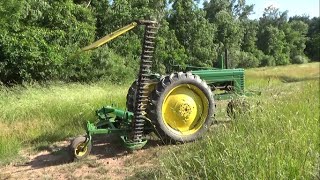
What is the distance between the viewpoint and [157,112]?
21.6 feet

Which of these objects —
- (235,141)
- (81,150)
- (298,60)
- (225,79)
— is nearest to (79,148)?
(81,150)

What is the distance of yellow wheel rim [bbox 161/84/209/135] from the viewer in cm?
689

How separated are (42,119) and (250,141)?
5.43 metres

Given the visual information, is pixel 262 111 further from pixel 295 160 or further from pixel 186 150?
pixel 295 160

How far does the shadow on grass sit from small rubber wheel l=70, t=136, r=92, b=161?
110 mm

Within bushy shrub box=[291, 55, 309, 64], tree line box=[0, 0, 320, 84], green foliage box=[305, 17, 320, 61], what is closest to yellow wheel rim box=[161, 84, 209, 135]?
tree line box=[0, 0, 320, 84]

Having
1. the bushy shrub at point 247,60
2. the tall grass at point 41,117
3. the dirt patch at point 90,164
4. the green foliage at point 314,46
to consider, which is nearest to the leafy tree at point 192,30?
the bushy shrub at point 247,60

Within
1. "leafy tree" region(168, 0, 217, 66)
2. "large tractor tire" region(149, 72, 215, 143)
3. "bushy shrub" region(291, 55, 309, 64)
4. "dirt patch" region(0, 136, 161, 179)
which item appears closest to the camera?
"dirt patch" region(0, 136, 161, 179)

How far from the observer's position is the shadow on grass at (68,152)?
6.52 metres

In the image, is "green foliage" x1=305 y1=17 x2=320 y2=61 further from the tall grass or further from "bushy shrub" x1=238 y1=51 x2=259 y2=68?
the tall grass

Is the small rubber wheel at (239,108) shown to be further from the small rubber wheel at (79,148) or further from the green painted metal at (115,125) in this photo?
the small rubber wheel at (79,148)

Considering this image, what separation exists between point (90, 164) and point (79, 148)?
0.39 metres

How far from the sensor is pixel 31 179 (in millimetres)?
5766

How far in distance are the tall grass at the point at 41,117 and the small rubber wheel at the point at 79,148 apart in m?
1.22
